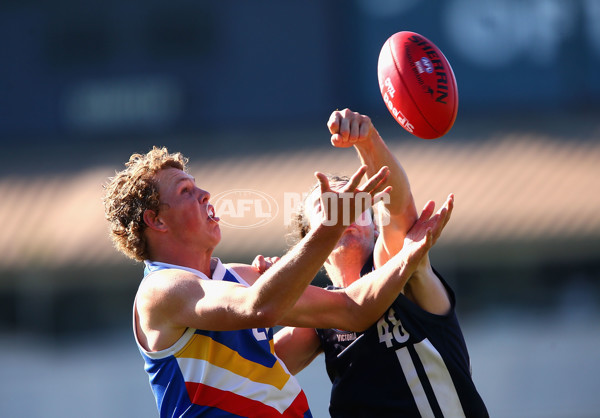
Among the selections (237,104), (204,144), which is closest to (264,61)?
(237,104)

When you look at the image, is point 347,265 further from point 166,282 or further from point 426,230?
point 166,282

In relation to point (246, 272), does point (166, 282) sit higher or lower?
higher

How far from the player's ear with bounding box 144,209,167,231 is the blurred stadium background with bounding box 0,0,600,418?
586 centimetres

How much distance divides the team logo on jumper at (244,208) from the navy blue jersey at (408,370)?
1139 millimetres

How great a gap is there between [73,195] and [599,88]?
7597mm

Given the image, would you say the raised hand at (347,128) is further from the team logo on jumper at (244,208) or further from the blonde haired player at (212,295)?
the team logo on jumper at (244,208)

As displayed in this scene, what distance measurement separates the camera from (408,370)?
3.82m

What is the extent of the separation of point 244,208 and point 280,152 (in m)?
5.18

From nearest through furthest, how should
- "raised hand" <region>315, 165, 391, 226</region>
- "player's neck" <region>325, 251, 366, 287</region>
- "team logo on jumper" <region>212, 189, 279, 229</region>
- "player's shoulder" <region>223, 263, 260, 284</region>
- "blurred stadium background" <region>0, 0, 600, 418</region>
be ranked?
"raised hand" <region>315, 165, 391, 226</region>, "player's shoulder" <region>223, 263, 260, 284</region>, "player's neck" <region>325, 251, 366, 287</region>, "team logo on jumper" <region>212, 189, 279, 229</region>, "blurred stadium background" <region>0, 0, 600, 418</region>

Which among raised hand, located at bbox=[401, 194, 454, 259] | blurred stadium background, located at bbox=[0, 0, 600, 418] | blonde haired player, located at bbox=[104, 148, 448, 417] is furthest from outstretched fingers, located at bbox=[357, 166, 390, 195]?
blurred stadium background, located at bbox=[0, 0, 600, 418]

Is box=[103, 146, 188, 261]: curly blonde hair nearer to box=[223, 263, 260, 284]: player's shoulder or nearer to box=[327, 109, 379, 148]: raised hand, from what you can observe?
box=[223, 263, 260, 284]: player's shoulder

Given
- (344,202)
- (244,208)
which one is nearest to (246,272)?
(344,202)

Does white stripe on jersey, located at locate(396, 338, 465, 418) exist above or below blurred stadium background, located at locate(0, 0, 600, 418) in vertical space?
above

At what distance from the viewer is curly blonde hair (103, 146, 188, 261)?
12.4 ft
